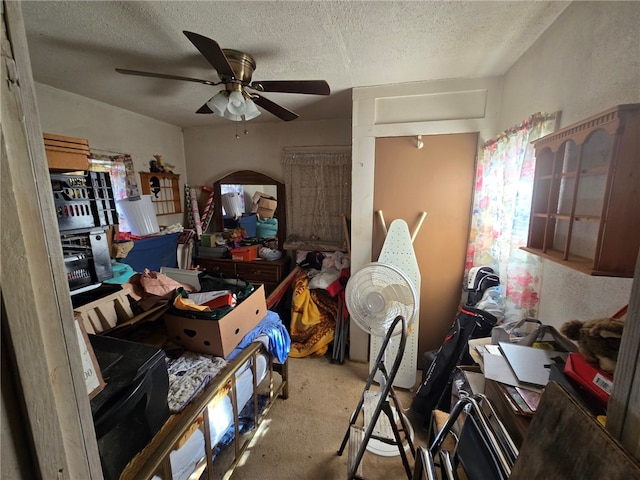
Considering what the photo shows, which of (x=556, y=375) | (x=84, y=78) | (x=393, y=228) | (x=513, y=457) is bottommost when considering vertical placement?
(x=513, y=457)

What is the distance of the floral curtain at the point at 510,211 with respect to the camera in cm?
133

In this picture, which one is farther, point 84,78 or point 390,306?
point 84,78

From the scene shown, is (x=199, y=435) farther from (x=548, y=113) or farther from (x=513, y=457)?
(x=548, y=113)

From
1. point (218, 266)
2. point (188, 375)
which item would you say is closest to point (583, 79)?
point (188, 375)

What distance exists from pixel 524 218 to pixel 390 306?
82 centimetres

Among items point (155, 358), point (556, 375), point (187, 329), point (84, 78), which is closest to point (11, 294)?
point (155, 358)

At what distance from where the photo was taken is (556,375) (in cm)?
82

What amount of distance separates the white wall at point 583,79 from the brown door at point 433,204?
1.82ft

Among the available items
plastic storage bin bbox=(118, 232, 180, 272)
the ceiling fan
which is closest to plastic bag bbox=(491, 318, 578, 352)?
the ceiling fan

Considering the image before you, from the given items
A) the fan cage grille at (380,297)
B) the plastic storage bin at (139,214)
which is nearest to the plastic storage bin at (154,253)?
the plastic storage bin at (139,214)

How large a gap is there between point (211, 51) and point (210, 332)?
1289 millimetres

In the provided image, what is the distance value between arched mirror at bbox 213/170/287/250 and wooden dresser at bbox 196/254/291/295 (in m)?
0.31

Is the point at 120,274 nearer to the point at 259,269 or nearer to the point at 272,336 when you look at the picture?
the point at 272,336

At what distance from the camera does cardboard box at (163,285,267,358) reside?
4.00 ft
